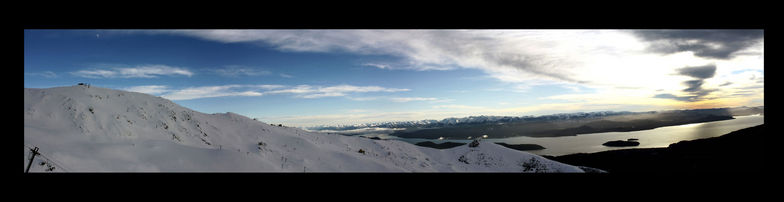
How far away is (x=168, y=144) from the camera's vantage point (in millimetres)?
7109

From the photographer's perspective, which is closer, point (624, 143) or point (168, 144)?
point (168, 144)

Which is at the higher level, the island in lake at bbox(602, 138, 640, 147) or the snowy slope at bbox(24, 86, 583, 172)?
the snowy slope at bbox(24, 86, 583, 172)

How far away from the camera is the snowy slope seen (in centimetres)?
588

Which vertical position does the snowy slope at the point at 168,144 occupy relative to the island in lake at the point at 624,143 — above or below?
above

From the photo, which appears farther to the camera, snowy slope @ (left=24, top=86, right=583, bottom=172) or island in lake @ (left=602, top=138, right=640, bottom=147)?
island in lake @ (left=602, top=138, right=640, bottom=147)

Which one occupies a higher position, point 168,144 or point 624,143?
point 168,144

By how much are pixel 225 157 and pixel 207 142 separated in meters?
3.94

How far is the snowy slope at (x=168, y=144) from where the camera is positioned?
5.88 meters

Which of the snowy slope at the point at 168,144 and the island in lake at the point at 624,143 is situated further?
the island in lake at the point at 624,143
